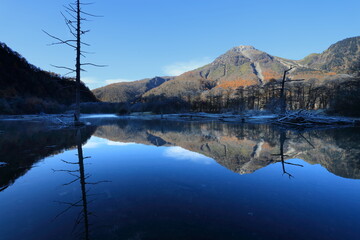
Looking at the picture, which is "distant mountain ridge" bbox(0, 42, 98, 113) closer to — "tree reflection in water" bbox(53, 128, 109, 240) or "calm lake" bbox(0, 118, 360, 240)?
"tree reflection in water" bbox(53, 128, 109, 240)

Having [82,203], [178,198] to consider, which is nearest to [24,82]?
[82,203]

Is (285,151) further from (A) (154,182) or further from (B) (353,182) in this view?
(A) (154,182)

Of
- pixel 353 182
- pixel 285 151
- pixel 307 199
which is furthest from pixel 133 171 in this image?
pixel 285 151

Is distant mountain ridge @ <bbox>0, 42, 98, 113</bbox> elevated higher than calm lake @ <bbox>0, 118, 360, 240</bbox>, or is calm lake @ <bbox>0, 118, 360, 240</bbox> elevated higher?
distant mountain ridge @ <bbox>0, 42, 98, 113</bbox>

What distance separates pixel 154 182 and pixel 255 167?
2.33 metres

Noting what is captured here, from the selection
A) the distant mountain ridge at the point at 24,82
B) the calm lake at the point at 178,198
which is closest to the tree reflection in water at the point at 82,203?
the calm lake at the point at 178,198

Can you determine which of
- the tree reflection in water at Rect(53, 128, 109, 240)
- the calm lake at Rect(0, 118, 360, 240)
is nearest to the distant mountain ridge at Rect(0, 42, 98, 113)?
the tree reflection in water at Rect(53, 128, 109, 240)

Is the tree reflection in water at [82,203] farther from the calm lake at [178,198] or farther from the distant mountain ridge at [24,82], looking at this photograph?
the distant mountain ridge at [24,82]

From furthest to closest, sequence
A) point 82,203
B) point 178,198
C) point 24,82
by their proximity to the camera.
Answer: point 24,82 < point 178,198 < point 82,203

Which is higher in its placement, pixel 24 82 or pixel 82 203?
pixel 24 82

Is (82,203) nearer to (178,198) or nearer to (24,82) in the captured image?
(178,198)

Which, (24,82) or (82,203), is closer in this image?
(82,203)

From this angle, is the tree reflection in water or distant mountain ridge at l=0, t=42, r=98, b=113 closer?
the tree reflection in water

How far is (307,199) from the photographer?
104 inches
